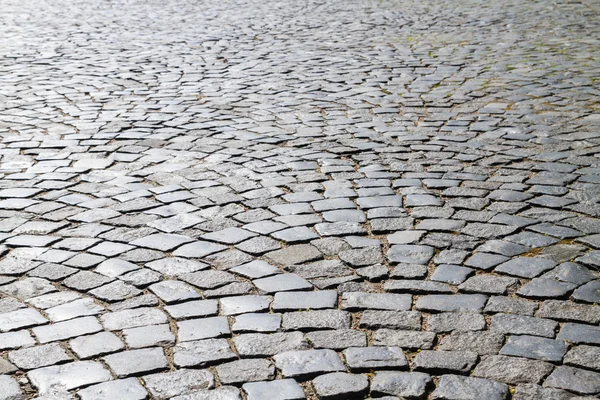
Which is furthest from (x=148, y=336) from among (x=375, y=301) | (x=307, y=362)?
(x=375, y=301)

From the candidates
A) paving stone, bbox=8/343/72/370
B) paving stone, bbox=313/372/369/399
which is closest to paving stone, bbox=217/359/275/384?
paving stone, bbox=313/372/369/399

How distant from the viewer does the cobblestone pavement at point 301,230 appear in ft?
10.3

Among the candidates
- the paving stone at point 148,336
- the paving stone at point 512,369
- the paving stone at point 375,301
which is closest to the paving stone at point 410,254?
the paving stone at point 375,301

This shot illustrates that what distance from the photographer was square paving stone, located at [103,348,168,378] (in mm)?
3096

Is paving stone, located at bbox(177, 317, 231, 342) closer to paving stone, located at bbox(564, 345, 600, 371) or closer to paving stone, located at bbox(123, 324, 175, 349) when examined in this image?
paving stone, located at bbox(123, 324, 175, 349)

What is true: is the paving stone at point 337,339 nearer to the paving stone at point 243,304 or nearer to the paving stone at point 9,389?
the paving stone at point 243,304

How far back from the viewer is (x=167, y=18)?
563 inches

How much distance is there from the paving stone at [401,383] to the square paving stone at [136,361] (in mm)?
859

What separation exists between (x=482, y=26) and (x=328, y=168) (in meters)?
8.00

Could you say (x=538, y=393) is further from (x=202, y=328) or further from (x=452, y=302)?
(x=202, y=328)

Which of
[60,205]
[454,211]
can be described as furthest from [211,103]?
[454,211]

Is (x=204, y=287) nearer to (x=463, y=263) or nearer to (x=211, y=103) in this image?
(x=463, y=263)

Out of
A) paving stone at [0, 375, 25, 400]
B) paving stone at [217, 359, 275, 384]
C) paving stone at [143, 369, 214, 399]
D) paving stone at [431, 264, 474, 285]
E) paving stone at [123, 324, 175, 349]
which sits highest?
paving stone at [0, 375, 25, 400]

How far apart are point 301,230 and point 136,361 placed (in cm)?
159
